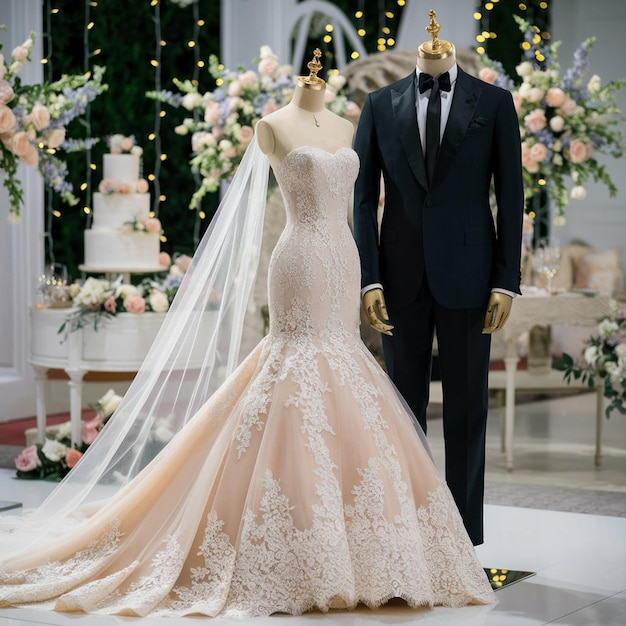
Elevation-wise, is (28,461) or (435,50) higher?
(435,50)

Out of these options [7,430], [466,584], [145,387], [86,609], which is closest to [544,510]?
[466,584]

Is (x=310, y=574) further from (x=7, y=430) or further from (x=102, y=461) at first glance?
(x=7, y=430)

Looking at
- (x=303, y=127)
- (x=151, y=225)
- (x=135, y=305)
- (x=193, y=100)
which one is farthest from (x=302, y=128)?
(x=151, y=225)

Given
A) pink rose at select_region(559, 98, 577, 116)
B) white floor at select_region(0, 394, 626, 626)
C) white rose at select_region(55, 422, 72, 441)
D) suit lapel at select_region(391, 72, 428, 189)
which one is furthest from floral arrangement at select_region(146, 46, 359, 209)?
suit lapel at select_region(391, 72, 428, 189)

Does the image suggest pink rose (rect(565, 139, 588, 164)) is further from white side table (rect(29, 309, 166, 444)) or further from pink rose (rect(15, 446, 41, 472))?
pink rose (rect(15, 446, 41, 472))

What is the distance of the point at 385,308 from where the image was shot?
4.36 m

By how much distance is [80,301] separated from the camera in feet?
21.9

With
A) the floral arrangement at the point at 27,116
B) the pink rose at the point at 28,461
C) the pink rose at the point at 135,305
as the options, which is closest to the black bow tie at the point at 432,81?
the floral arrangement at the point at 27,116

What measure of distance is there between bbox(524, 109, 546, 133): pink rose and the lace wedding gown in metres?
3.05

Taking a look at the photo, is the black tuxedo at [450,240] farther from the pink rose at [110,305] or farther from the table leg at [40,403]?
the table leg at [40,403]

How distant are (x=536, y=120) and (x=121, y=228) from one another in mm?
2688

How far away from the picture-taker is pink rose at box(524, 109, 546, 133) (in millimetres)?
7137

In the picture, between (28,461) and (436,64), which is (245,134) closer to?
(28,461)

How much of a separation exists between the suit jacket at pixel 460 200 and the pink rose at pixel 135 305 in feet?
8.46
